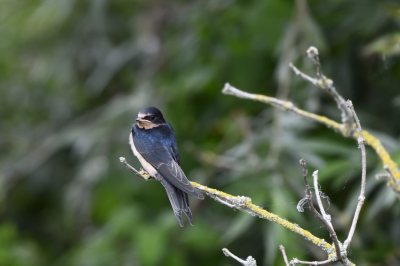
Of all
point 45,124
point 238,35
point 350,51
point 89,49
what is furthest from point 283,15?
point 45,124

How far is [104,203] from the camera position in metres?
4.75

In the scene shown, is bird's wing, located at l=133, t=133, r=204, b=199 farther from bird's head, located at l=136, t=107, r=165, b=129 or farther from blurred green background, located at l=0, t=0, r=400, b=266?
blurred green background, located at l=0, t=0, r=400, b=266

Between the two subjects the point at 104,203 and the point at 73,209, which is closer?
the point at 104,203

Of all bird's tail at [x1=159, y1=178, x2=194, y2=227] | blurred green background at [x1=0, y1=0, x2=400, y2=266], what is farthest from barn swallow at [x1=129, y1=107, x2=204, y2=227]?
blurred green background at [x1=0, y1=0, x2=400, y2=266]

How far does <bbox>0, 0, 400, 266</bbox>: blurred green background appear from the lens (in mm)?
3289

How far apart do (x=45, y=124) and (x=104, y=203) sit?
92.6 inches

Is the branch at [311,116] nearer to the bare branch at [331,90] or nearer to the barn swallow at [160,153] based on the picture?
the bare branch at [331,90]

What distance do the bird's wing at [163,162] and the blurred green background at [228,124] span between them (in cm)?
73

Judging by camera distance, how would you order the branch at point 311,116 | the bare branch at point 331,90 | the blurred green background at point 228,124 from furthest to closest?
the blurred green background at point 228,124 → the branch at point 311,116 → the bare branch at point 331,90

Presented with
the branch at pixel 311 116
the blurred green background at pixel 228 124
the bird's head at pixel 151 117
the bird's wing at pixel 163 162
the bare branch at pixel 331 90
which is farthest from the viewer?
the blurred green background at pixel 228 124

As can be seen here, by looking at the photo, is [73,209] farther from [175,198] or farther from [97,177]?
[175,198]

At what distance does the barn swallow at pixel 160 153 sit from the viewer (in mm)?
2127

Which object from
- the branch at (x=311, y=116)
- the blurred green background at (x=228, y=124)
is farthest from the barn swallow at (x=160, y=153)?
the blurred green background at (x=228, y=124)

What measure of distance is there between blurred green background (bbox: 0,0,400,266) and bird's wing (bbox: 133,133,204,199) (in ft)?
2.40
